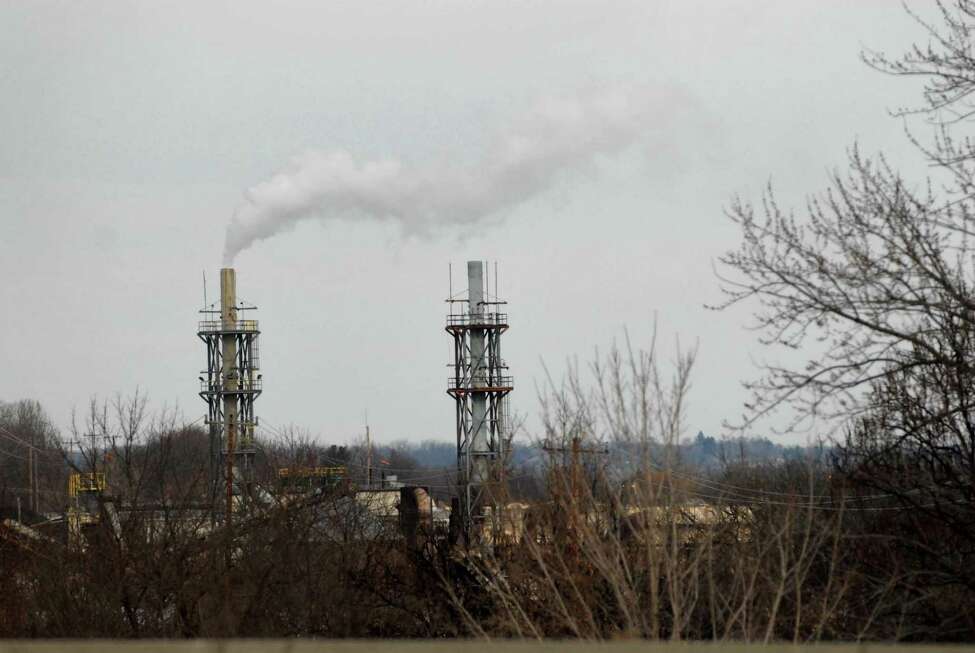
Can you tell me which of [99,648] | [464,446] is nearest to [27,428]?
[464,446]

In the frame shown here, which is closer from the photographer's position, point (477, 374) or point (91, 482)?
point (91, 482)

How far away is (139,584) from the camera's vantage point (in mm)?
17469

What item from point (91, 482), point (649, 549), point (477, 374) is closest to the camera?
point (649, 549)

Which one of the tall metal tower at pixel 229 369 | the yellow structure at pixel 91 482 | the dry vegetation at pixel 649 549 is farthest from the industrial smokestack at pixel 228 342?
the dry vegetation at pixel 649 549

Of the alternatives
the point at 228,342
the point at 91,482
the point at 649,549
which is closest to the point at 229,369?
the point at 228,342

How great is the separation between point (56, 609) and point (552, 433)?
8.18 m

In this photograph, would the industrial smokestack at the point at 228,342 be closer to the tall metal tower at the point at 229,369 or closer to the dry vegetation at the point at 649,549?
the tall metal tower at the point at 229,369

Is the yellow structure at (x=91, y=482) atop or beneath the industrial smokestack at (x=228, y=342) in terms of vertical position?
beneath

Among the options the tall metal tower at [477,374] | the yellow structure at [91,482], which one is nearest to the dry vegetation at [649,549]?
the yellow structure at [91,482]

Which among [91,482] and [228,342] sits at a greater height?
[228,342]

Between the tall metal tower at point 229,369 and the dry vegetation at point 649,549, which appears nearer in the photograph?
the dry vegetation at point 649,549

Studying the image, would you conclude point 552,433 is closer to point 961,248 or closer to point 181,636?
point 961,248

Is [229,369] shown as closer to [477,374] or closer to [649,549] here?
[477,374]

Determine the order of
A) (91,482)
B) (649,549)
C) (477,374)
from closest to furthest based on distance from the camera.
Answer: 1. (649,549)
2. (91,482)
3. (477,374)
